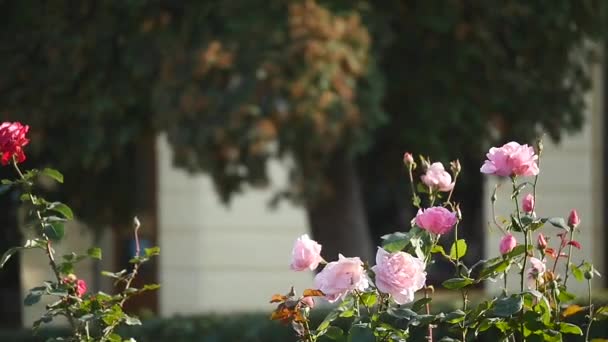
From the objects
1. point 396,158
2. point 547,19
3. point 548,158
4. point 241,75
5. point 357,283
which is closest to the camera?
point 357,283

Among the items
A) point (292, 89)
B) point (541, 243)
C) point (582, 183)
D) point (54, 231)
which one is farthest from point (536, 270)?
point (582, 183)

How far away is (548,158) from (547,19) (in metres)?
3.14

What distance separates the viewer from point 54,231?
3.32 meters

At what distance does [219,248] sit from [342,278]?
8.12 meters

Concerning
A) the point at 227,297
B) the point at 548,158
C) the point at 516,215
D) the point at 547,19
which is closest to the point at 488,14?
the point at 547,19

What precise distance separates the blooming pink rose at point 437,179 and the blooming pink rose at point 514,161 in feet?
0.40

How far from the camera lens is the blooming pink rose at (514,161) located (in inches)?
125

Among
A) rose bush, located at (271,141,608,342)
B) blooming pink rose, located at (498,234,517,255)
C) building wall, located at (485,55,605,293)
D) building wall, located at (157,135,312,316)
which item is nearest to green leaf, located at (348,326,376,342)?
rose bush, located at (271,141,608,342)

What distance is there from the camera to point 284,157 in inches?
291

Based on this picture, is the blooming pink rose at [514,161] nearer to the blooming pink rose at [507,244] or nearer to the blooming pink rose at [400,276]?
the blooming pink rose at [507,244]

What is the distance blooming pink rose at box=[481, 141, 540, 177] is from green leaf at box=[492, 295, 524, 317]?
0.28 metres

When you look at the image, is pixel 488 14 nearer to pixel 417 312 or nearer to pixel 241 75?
pixel 241 75

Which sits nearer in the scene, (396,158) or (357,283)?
(357,283)

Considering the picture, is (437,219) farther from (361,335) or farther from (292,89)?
(292,89)
